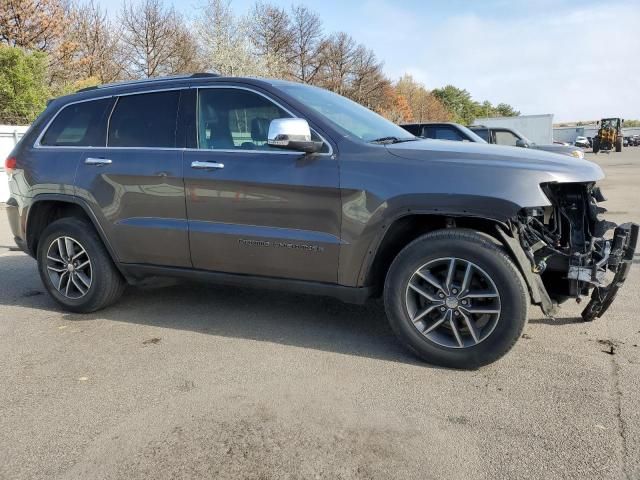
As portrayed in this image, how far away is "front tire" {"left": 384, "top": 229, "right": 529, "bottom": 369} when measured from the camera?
3.38 metres

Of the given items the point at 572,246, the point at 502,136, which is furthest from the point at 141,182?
the point at 502,136

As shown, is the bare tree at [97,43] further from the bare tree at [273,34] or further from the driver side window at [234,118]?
the driver side window at [234,118]

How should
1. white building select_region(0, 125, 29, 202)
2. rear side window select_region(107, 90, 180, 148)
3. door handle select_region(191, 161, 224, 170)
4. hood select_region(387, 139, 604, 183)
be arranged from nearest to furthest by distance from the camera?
hood select_region(387, 139, 604, 183) → door handle select_region(191, 161, 224, 170) → rear side window select_region(107, 90, 180, 148) → white building select_region(0, 125, 29, 202)

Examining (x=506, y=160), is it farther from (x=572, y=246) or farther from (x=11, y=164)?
(x=11, y=164)

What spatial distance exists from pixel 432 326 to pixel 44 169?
3574mm

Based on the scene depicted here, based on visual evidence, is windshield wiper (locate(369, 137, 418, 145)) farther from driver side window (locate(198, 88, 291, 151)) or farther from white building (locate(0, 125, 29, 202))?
white building (locate(0, 125, 29, 202))

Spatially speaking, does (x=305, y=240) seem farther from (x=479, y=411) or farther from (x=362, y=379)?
(x=479, y=411)

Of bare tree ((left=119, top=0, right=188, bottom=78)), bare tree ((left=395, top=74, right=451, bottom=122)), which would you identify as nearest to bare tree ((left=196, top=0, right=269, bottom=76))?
bare tree ((left=119, top=0, right=188, bottom=78))

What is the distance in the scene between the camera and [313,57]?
45.5 m

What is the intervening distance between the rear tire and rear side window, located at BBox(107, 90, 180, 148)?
855 mm

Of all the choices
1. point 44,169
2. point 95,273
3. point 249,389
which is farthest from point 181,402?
point 44,169

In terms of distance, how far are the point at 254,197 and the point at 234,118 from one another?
0.68 m

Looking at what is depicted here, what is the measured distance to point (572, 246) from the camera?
3551 mm

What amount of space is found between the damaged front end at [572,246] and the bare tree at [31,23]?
25594 mm
